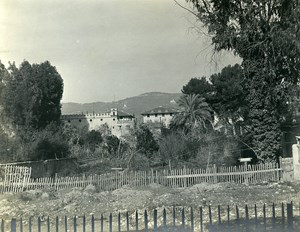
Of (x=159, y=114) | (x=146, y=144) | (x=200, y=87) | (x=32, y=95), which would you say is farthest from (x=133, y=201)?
(x=159, y=114)

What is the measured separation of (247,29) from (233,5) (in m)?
3.49

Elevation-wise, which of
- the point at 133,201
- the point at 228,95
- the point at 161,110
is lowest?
the point at 133,201

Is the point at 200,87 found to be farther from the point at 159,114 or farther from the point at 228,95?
the point at 159,114

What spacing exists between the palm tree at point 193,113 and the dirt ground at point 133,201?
3854cm

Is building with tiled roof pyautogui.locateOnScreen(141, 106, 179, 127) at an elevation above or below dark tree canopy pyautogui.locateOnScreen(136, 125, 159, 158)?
above

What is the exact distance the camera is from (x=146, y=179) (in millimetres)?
21266

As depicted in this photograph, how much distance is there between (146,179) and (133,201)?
669 cm

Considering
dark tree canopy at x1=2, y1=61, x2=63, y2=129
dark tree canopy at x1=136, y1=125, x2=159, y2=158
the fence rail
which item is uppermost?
dark tree canopy at x1=2, y1=61, x2=63, y2=129

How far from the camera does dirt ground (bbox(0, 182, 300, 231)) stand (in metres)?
13.3

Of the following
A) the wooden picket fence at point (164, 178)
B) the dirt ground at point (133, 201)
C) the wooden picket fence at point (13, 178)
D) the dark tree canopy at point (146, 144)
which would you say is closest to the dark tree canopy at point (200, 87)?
the dark tree canopy at point (146, 144)

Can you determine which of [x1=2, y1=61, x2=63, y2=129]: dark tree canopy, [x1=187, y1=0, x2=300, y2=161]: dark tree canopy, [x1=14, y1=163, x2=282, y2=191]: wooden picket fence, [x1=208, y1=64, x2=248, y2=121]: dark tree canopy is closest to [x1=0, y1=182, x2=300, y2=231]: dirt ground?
[x1=14, y1=163, x2=282, y2=191]: wooden picket fence

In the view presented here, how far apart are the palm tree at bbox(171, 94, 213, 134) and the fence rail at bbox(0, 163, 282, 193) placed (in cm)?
3425

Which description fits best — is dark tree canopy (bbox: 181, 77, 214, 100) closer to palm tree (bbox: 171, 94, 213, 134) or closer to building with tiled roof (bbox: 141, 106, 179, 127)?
palm tree (bbox: 171, 94, 213, 134)

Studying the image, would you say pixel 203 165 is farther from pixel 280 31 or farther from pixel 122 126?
pixel 122 126
